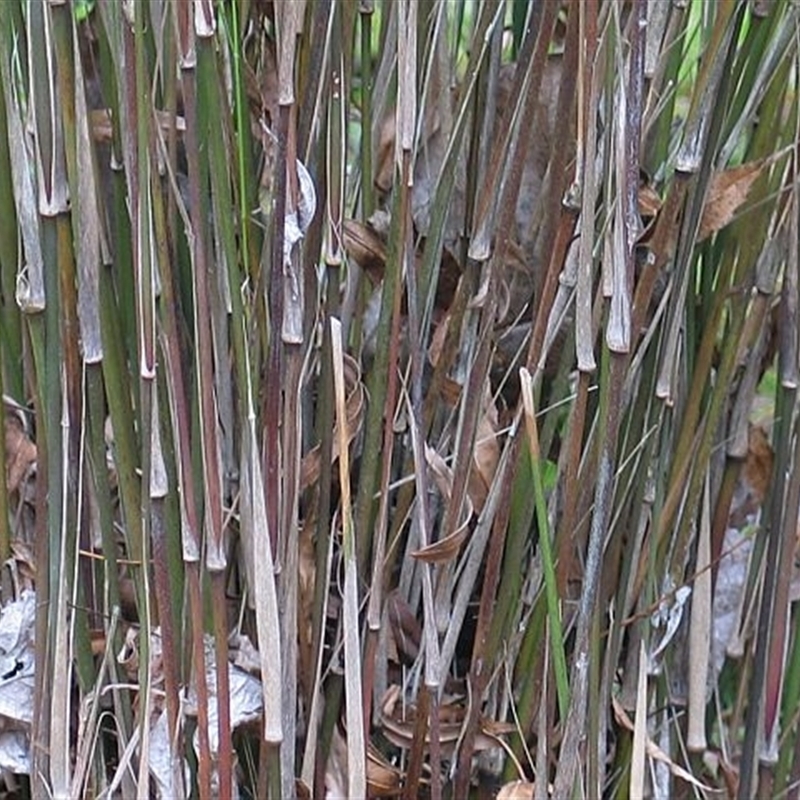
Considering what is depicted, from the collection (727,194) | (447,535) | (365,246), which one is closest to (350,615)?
(447,535)

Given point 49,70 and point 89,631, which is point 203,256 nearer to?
point 49,70

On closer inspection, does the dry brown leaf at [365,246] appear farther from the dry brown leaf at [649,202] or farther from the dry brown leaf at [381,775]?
the dry brown leaf at [381,775]

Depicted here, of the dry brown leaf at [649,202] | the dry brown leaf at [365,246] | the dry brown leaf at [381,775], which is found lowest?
the dry brown leaf at [381,775]

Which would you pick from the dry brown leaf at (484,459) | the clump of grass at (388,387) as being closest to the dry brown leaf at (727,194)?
the clump of grass at (388,387)

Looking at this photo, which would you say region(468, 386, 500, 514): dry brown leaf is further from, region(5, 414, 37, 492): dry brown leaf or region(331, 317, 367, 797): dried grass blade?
region(5, 414, 37, 492): dry brown leaf

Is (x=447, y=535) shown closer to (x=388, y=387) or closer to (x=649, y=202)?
(x=388, y=387)

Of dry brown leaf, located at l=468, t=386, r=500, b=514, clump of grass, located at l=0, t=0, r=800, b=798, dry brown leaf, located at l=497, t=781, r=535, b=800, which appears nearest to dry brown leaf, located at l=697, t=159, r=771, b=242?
clump of grass, located at l=0, t=0, r=800, b=798
